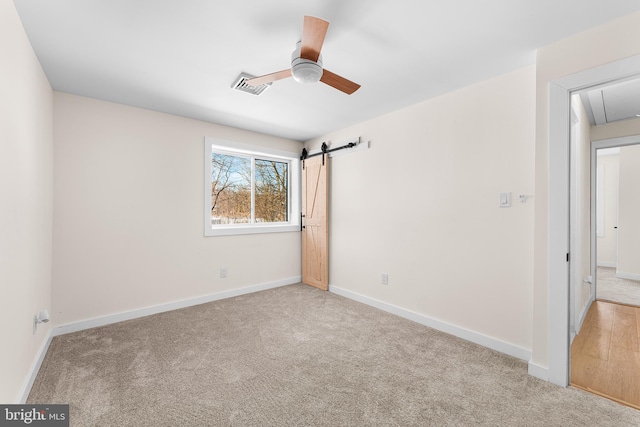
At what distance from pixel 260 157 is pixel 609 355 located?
4579 millimetres

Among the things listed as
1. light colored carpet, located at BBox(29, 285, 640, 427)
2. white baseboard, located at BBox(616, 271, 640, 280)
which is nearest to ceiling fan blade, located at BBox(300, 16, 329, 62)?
light colored carpet, located at BBox(29, 285, 640, 427)

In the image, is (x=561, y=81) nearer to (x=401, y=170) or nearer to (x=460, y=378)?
(x=401, y=170)

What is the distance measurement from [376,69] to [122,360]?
323 cm

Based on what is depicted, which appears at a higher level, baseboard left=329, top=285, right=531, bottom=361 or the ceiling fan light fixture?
the ceiling fan light fixture

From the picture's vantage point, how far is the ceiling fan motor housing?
6.02 feet

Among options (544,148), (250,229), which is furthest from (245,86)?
(544,148)

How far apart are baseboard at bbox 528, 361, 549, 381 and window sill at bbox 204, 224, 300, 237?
3.44m

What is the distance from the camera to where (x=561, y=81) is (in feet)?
6.46

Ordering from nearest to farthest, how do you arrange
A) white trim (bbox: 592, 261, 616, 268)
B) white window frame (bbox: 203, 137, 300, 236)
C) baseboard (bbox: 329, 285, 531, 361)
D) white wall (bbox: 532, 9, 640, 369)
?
1. white wall (bbox: 532, 9, 640, 369)
2. baseboard (bbox: 329, 285, 531, 361)
3. white window frame (bbox: 203, 137, 300, 236)
4. white trim (bbox: 592, 261, 616, 268)

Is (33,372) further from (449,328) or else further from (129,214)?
(449,328)

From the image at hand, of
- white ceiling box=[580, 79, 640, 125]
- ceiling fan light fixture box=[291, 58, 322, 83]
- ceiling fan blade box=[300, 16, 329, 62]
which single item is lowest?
ceiling fan light fixture box=[291, 58, 322, 83]

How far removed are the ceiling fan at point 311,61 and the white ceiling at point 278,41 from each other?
18 centimetres
